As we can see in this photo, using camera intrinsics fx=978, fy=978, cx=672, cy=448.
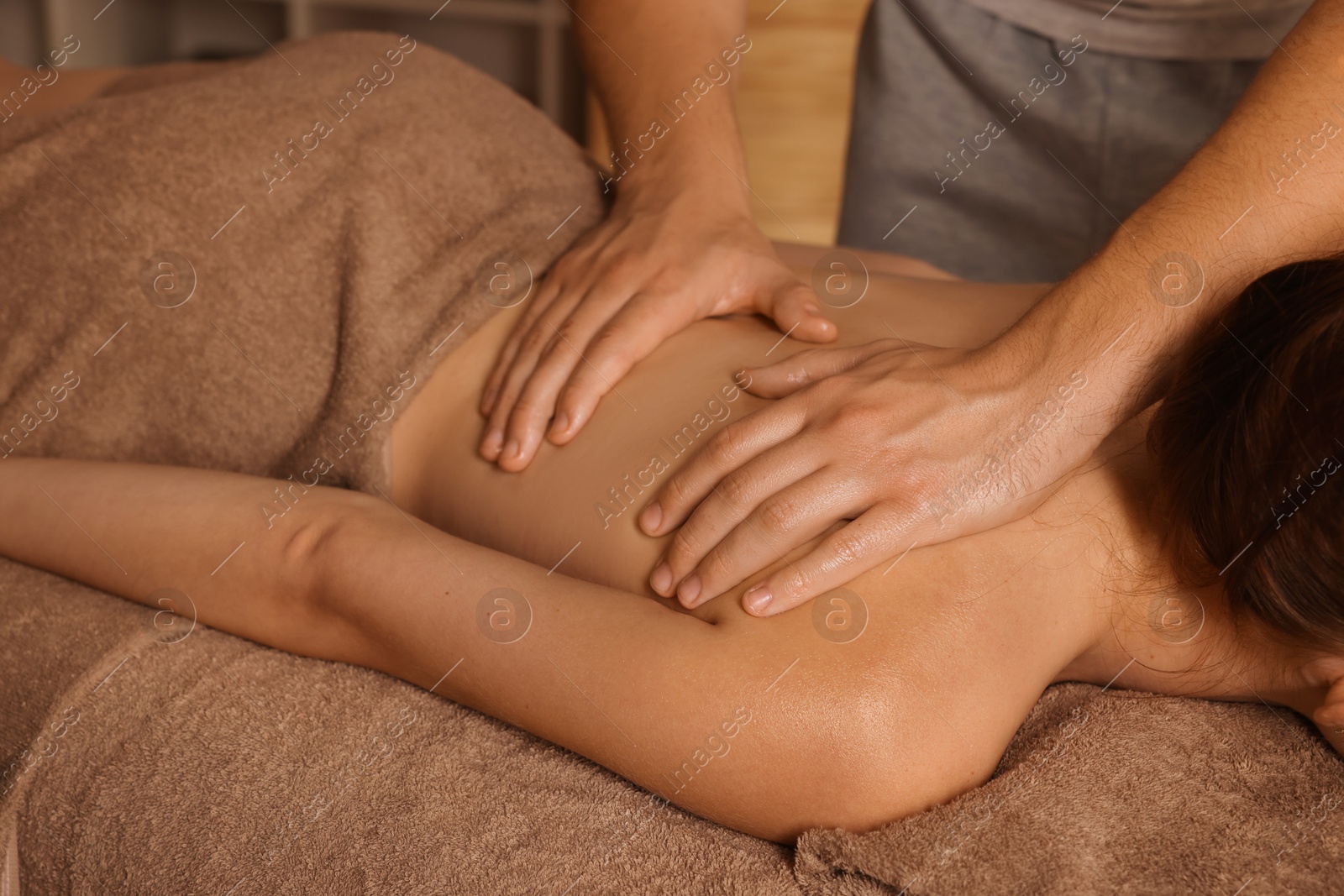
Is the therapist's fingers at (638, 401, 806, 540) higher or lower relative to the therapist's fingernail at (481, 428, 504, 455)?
higher

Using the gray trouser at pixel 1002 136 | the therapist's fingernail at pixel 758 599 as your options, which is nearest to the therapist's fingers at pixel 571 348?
the therapist's fingernail at pixel 758 599

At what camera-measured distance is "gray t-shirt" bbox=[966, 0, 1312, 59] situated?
1331 mm

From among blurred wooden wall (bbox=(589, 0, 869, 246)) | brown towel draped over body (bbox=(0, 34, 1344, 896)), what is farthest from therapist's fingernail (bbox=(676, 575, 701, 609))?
blurred wooden wall (bbox=(589, 0, 869, 246))

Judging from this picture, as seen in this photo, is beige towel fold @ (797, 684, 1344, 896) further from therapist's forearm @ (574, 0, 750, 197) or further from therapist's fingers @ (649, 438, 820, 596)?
therapist's forearm @ (574, 0, 750, 197)

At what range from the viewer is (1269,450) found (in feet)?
2.16

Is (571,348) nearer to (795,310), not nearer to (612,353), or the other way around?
(612,353)

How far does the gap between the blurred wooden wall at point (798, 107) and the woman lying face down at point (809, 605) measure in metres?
1.85

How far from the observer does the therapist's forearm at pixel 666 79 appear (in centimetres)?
116

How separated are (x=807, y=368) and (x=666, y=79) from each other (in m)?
0.58

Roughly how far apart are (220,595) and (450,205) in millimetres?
486

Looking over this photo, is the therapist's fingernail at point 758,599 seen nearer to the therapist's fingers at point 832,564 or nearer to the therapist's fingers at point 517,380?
the therapist's fingers at point 832,564

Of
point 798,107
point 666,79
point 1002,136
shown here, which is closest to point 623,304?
point 666,79

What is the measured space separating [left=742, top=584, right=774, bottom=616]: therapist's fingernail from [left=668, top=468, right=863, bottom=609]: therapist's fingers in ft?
0.08

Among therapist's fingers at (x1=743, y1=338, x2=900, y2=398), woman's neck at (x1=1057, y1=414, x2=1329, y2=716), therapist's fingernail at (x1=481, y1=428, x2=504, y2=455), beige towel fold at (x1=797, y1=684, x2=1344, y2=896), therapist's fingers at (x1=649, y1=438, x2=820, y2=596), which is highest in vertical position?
therapist's fingers at (x1=743, y1=338, x2=900, y2=398)
